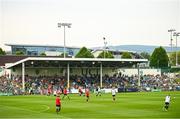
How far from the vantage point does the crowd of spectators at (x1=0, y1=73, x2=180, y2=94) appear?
2539 inches

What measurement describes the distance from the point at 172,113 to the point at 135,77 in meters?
51.2

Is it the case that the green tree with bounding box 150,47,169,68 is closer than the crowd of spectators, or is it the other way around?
the crowd of spectators

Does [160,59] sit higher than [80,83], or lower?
higher

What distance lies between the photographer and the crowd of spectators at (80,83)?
6450 centimetres

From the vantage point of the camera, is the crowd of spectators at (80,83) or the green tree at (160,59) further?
the green tree at (160,59)

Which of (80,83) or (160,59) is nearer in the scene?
(80,83)

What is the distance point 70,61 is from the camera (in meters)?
71.3

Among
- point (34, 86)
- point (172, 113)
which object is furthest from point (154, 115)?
point (34, 86)

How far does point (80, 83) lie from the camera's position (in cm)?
7488

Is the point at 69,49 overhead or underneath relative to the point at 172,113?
overhead

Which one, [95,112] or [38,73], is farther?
[38,73]

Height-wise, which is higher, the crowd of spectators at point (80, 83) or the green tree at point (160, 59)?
the green tree at point (160, 59)

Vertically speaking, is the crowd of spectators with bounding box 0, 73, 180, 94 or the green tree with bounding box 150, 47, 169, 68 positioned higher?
the green tree with bounding box 150, 47, 169, 68

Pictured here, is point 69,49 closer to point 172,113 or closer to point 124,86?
point 124,86
